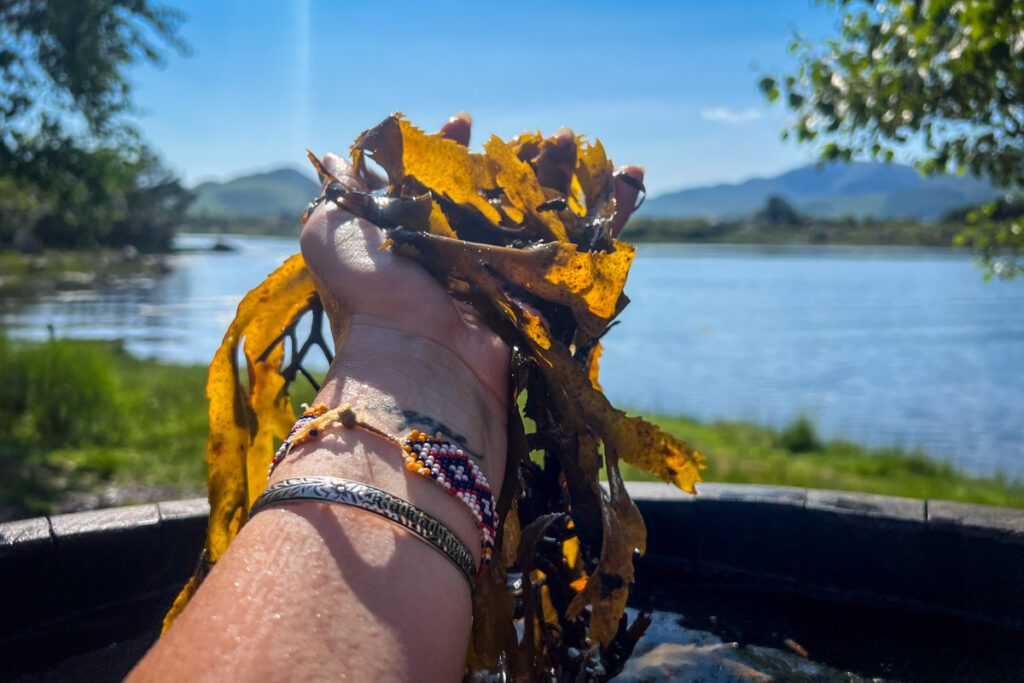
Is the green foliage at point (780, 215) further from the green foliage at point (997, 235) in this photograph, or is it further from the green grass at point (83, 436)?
the green grass at point (83, 436)

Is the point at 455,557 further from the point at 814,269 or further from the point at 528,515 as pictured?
the point at 814,269

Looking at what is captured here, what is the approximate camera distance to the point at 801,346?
21891 mm

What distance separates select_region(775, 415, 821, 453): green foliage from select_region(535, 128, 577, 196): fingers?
296 inches

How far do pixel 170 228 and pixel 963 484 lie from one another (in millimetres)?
61109

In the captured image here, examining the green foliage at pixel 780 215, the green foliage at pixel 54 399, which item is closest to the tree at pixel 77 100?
the green foliage at pixel 54 399

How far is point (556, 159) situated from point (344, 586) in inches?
44.7

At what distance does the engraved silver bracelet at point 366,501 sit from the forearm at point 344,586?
0.04 feet

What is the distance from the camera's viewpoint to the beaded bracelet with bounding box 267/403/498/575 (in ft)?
3.91

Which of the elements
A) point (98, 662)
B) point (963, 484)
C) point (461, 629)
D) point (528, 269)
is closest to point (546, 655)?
point (461, 629)

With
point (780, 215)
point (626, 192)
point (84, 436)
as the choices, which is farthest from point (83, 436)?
point (780, 215)

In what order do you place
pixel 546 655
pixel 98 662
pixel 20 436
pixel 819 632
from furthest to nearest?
1. pixel 20 436
2. pixel 819 632
3. pixel 98 662
4. pixel 546 655

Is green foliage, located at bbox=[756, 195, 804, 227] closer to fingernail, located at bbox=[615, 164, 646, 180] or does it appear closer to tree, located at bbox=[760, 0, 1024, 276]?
tree, located at bbox=[760, 0, 1024, 276]

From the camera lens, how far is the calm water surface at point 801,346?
42.0 ft

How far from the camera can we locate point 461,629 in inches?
44.8
